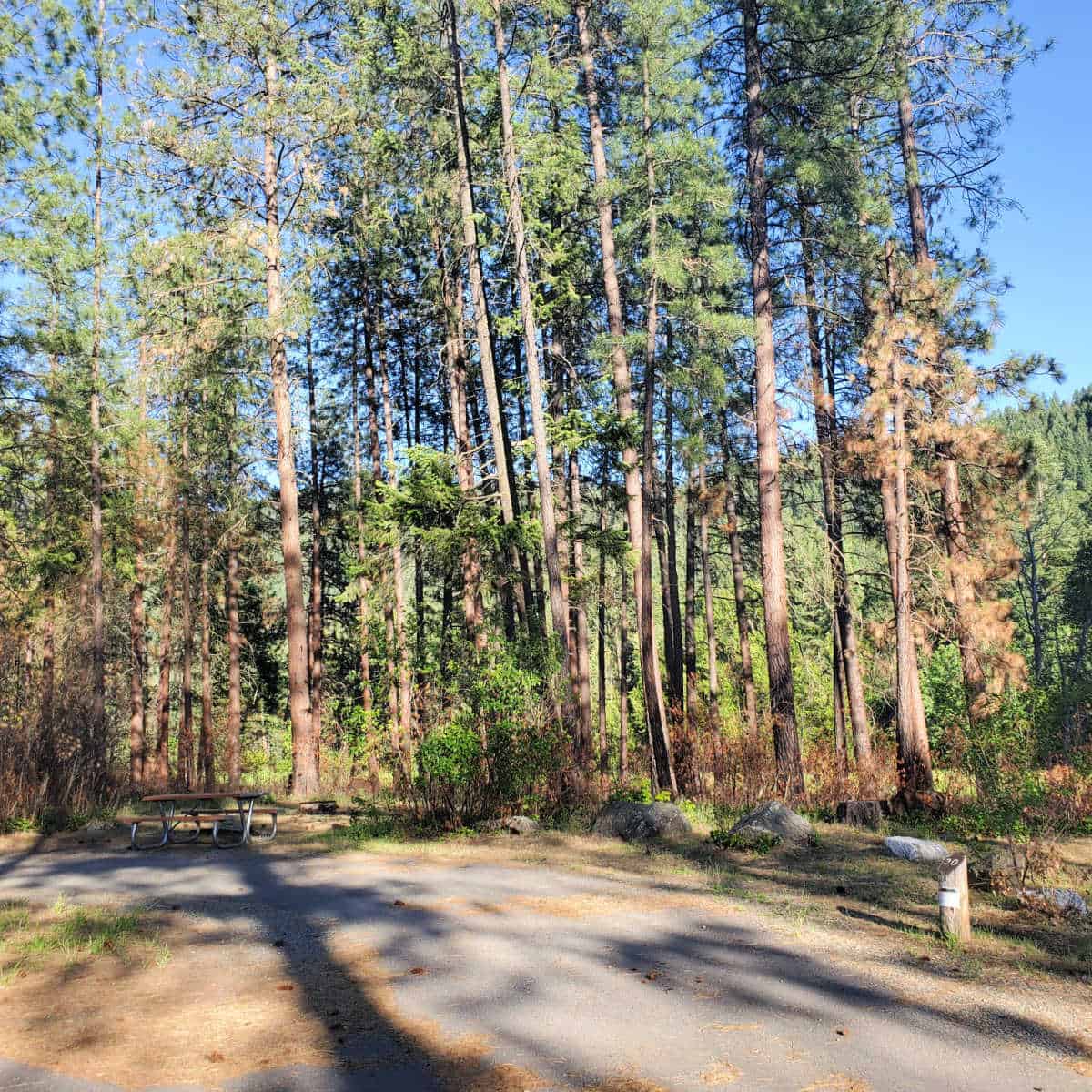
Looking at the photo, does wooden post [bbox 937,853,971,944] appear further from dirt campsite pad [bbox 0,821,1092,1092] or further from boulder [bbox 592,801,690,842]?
boulder [bbox 592,801,690,842]

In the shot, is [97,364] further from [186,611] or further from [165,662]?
[165,662]

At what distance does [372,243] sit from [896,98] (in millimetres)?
10204

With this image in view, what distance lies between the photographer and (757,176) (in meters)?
14.8

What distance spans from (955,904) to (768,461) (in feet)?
27.9

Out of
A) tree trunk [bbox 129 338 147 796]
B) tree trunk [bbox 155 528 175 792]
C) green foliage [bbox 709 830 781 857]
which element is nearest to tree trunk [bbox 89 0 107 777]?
tree trunk [bbox 129 338 147 796]

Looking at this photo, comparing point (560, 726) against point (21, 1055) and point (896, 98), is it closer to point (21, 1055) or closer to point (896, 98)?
point (21, 1055)

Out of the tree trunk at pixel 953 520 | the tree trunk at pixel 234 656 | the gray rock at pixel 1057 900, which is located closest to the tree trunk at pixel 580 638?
the tree trunk at pixel 953 520

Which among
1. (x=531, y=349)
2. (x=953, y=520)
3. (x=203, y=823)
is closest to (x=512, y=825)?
(x=203, y=823)

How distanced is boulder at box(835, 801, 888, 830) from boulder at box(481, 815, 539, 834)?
14.5 feet

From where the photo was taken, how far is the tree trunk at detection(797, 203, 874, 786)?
16422mm

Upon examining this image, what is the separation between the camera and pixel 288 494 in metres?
16.2

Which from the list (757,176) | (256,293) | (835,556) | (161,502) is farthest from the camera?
(161,502)

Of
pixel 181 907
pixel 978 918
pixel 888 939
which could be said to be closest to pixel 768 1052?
pixel 888 939

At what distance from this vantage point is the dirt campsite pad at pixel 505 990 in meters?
4.28
